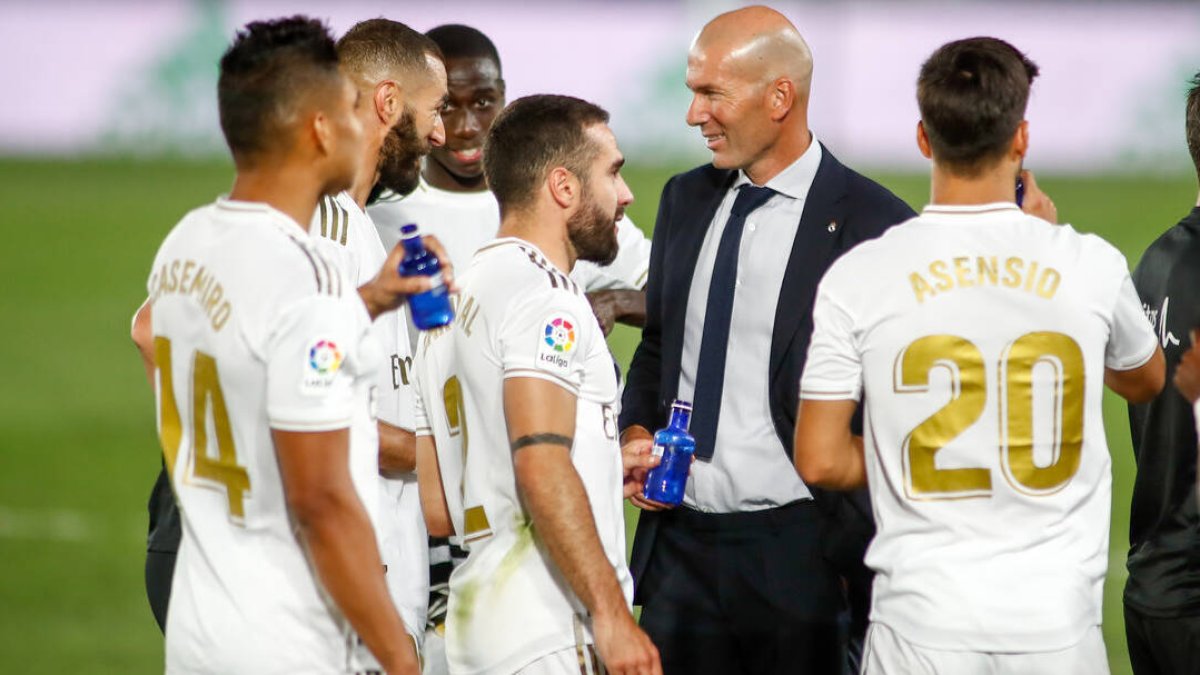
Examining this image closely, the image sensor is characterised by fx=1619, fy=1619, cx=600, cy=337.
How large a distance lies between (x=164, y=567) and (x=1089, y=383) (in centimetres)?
259

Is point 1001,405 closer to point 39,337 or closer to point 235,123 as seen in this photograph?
point 235,123

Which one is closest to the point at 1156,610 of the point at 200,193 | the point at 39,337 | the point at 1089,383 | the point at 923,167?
the point at 1089,383

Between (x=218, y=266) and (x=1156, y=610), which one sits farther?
(x=1156, y=610)

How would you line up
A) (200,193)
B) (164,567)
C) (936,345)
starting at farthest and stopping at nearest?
(200,193), (164,567), (936,345)

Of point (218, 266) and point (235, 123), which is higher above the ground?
point (235, 123)

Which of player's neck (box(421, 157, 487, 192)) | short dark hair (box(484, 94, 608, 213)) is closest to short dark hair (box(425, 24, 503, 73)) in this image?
player's neck (box(421, 157, 487, 192))

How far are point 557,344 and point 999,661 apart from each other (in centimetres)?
119

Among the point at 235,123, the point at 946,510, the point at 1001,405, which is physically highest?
the point at 235,123

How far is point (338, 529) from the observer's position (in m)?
3.10

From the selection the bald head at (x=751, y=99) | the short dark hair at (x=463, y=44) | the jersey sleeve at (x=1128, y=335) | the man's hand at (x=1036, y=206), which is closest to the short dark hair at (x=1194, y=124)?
the man's hand at (x=1036, y=206)

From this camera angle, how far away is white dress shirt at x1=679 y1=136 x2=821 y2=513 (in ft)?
14.6

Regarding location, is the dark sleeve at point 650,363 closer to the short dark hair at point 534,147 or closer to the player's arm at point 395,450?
the player's arm at point 395,450

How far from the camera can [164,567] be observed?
457 cm

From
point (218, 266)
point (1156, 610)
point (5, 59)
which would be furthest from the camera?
point (5, 59)
